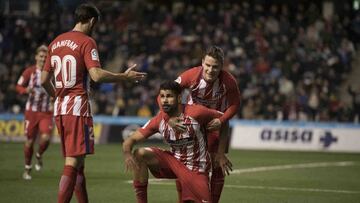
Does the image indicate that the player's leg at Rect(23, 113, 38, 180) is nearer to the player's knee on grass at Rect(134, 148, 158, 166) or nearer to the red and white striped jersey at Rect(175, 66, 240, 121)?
the red and white striped jersey at Rect(175, 66, 240, 121)

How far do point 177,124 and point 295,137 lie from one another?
15.7 metres

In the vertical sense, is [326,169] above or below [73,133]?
below

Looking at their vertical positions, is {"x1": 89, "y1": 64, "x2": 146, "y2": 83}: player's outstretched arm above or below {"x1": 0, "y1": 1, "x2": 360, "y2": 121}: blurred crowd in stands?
above

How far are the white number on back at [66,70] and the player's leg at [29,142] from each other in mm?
5755

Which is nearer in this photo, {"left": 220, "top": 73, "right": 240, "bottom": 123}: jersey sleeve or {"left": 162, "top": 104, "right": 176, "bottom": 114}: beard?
{"left": 162, "top": 104, "right": 176, "bottom": 114}: beard

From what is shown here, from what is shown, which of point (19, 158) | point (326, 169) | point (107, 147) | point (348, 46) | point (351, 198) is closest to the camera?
point (351, 198)

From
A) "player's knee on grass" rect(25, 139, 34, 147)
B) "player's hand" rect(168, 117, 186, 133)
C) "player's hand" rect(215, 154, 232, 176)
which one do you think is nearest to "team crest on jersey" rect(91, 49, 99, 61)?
"player's hand" rect(168, 117, 186, 133)

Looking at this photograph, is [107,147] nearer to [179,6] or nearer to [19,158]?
[19,158]

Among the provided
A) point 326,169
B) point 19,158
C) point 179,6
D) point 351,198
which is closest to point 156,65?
point 179,6

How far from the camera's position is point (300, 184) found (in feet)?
47.3

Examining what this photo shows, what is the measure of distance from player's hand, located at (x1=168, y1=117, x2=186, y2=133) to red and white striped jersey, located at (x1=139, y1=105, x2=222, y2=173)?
0.15 ft

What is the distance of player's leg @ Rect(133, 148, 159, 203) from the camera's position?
9.18 meters

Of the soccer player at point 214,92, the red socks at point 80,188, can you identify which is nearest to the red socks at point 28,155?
the soccer player at point 214,92

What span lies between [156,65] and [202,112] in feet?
67.6
